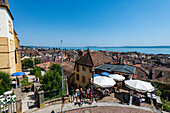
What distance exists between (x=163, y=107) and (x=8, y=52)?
24.5 m

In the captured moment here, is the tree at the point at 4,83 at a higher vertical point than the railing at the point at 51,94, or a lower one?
higher

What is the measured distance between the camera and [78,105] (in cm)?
1015

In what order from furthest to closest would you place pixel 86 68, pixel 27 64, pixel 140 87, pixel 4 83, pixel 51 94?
pixel 27 64 → pixel 86 68 → pixel 4 83 → pixel 51 94 → pixel 140 87

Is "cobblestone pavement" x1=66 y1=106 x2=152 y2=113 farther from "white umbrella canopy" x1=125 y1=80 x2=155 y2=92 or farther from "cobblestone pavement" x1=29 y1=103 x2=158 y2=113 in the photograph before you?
"white umbrella canopy" x1=125 y1=80 x2=155 y2=92

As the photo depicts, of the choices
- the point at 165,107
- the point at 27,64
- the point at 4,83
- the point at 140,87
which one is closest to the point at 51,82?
the point at 4,83

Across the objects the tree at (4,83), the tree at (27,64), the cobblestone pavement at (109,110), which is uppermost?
the tree at (4,83)

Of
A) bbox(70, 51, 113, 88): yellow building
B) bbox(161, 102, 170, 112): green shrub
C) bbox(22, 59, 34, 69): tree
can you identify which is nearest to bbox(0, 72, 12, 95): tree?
bbox(70, 51, 113, 88): yellow building

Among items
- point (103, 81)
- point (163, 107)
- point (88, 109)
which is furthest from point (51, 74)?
point (163, 107)

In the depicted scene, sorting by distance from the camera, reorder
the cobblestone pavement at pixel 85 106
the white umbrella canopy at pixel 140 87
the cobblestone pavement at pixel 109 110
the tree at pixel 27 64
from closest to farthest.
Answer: the cobblestone pavement at pixel 85 106 < the cobblestone pavement at pixel 109 110 < the white umbrella canopy at pixel 140 87 < the tree at pixel 27 64

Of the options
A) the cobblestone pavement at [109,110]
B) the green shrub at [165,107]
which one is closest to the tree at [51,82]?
the cobblestone pavement at [109,110]

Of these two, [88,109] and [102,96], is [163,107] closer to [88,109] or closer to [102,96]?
[102,96]

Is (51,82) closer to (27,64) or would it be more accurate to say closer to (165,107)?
(165,107)

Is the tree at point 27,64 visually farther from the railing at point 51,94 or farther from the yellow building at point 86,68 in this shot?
the railing at point 51,94

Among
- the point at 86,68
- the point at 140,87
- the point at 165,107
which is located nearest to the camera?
the point at 140,87
